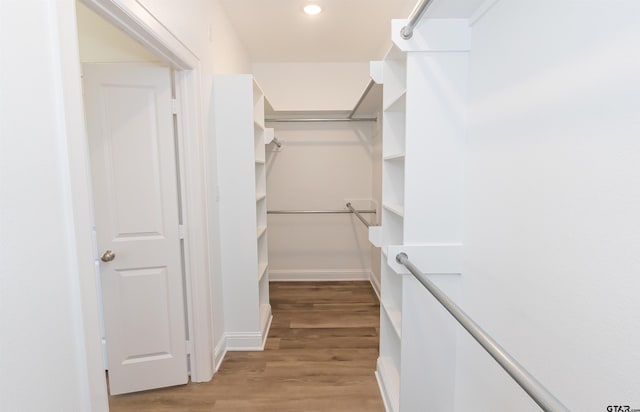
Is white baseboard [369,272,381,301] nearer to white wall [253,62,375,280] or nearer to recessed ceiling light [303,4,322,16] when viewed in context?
white wall [253,62,375,280]

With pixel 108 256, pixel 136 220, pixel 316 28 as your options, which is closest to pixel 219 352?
pixel 108 256

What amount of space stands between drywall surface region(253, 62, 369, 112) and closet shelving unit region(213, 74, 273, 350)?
122 cm

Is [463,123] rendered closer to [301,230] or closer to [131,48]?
[131,48]

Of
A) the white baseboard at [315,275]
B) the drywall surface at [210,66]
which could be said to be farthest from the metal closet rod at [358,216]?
the drywall surface at [210,66]

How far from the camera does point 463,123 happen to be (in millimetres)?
1457

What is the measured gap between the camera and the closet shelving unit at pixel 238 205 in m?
2.23

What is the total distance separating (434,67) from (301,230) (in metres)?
2.86

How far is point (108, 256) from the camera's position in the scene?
5.89 feet

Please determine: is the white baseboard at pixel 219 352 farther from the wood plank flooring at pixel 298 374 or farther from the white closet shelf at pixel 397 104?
the white closet shelf at pixel 397 104

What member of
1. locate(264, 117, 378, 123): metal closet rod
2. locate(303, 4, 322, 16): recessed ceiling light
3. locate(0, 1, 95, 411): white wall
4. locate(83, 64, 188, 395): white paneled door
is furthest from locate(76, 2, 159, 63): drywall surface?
locate(264, 117, 378, 123): metal closet rod

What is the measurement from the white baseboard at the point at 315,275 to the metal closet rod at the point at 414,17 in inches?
122

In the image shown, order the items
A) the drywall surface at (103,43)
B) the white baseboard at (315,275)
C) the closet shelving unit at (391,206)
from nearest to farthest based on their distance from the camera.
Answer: the closet shelving unit at (391,206) → the drywall surface at (103,43) → the white baseboard at (315,275)

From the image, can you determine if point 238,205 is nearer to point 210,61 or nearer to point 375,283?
point 210,61

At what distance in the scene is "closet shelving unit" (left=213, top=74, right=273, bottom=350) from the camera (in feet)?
7.32
